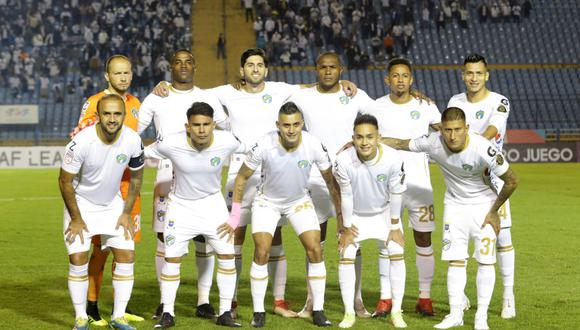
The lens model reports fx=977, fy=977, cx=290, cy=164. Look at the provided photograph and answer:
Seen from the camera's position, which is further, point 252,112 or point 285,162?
point 252,112

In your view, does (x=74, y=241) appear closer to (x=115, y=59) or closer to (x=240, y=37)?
(x=115, y=59)

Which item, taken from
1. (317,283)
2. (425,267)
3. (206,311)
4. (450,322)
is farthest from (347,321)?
(206,311)

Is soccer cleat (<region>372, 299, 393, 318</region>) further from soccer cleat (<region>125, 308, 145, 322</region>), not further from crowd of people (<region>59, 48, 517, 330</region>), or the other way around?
soccer cleat (<region>125, 308, 145, 322</region>)

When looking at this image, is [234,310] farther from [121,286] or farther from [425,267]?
[425,267]

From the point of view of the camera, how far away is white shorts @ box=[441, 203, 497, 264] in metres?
8.55

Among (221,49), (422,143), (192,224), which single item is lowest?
(192,224)

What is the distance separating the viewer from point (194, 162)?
8.59 metres


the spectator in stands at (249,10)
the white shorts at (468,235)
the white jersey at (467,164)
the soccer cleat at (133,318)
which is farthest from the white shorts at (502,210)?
the spectator in stands at (249,10)

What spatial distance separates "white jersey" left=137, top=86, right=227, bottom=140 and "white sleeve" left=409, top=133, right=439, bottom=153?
6.52 feet

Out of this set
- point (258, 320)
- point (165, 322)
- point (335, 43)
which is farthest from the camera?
point (335, 43)

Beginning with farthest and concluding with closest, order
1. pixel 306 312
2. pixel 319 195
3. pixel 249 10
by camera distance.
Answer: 1. pixel 249 10
2. pixel 319 195
3. pixel 306 312

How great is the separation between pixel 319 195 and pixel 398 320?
1.55 metres

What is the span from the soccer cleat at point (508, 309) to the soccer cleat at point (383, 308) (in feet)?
3.41

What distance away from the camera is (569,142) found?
108ft
